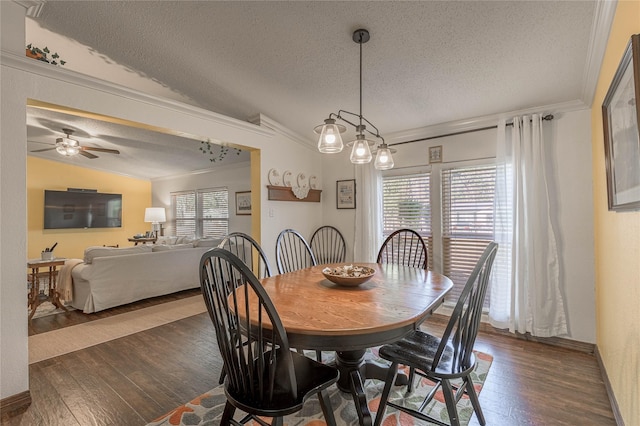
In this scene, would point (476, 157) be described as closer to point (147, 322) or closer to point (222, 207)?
point (147, 322)

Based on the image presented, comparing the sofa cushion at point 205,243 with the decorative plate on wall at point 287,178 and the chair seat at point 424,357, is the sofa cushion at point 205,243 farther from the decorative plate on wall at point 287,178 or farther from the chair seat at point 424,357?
the chair seat at point 424,357

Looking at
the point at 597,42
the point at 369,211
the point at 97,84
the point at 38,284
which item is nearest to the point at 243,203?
the point at 369,211

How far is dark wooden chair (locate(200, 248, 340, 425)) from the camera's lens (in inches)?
44.0

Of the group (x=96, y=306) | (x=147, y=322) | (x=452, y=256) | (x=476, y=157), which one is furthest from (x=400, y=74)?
(x=96, y=306)

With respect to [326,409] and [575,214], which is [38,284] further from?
[575,214]

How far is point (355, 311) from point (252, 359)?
20.1 inches

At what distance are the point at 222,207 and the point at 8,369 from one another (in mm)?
4624

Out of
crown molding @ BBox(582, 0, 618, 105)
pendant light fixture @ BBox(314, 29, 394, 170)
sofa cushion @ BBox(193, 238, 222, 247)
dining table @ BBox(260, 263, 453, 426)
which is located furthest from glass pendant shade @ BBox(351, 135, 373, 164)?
sofa cushion @ BBox(193, 238, 222, 247)

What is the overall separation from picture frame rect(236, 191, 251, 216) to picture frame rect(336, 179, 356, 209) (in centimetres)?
225

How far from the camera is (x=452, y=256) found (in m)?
3.28

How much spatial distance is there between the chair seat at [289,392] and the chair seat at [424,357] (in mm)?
400

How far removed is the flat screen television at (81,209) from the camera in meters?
6.09

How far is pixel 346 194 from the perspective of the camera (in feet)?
13.5

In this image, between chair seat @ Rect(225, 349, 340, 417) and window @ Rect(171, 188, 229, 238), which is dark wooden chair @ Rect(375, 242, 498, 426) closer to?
chair seat @ Rect(225, 349, 340, 417)
